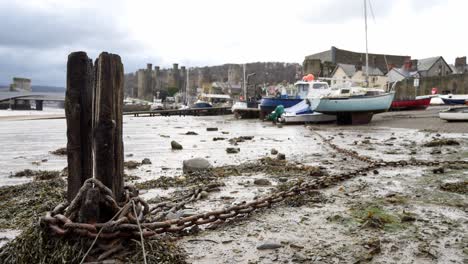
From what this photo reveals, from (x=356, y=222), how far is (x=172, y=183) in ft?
9.53

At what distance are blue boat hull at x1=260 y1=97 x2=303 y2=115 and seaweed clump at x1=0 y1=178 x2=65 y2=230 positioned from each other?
24.3 m

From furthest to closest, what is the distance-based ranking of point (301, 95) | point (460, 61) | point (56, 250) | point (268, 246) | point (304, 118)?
1. point (460, 61)
2. point (301, 95)
3. point (304, 118)
4. point (268, 246)
5. point (56, 250)

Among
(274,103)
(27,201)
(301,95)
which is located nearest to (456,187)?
(27,201)

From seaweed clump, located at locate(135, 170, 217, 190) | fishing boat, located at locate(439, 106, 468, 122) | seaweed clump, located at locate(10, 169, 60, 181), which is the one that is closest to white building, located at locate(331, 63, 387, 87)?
fishing boat, located at locate(439, 106, 468, 122)

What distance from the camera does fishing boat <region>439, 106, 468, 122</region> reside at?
59.7ft

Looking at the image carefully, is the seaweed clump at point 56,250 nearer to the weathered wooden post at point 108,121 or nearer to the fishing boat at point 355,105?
the weathered wooden post at point 108,121

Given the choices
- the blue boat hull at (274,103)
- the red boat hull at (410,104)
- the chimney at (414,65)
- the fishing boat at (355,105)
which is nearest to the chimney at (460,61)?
the chimney at (414,65)

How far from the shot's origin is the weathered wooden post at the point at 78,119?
2.51 m

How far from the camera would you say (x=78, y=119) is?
2.53 metres

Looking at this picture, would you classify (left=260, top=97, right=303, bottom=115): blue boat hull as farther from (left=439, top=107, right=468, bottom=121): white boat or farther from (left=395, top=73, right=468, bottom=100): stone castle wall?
Answer: (left=395, top=73, right=468, bottom=100): stone castle wall

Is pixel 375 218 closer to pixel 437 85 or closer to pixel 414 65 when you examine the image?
pixel 437 85

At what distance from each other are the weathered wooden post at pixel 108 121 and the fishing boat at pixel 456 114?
19.7 m

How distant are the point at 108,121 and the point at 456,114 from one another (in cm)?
2027

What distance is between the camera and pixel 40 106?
8475 cm
